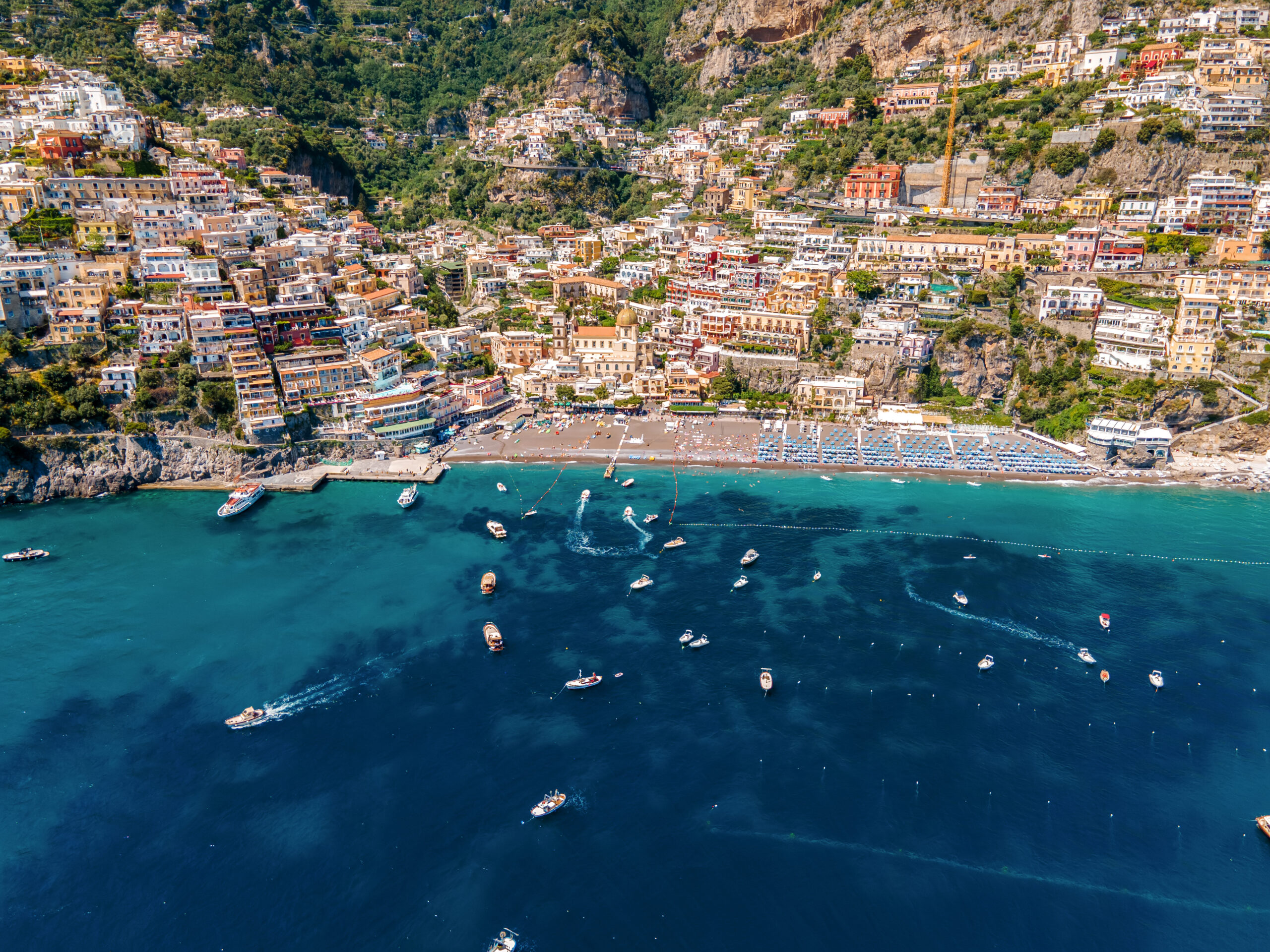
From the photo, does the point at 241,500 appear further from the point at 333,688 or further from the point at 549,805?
the point at 549,805

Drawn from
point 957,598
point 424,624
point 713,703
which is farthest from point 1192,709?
point 424,624

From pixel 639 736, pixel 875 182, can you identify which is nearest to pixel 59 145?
pixel 639 736

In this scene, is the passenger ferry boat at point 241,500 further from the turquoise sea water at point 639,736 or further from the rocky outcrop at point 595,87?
the rocky outcrop at point 595,87

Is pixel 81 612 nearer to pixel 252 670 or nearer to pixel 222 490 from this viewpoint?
pixel 252 670

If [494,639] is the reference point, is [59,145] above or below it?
above

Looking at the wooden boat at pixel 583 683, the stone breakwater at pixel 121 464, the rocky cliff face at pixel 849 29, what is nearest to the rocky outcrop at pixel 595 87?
the rocky cliff face at pixel 849 29

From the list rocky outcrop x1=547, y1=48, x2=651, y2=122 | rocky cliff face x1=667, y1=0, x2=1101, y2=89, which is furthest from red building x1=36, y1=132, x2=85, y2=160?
rocky cliff face x1=667, y1=0, x2=1101, y2=89

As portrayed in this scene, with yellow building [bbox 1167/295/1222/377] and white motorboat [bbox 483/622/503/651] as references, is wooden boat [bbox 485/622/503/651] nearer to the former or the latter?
white motorboat [bbox 483/622/503/651]
